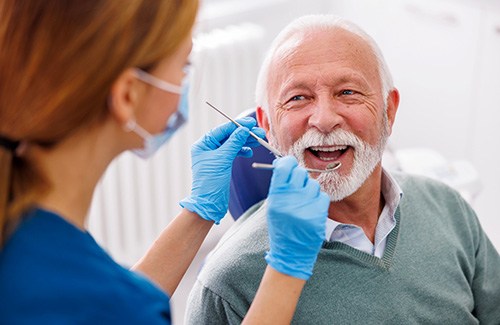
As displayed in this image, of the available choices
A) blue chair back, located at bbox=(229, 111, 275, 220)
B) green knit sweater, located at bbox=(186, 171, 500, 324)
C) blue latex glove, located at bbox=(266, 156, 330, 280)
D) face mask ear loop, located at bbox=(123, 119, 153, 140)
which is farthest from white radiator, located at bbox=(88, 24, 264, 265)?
face mask ear loop, located at bbox=(123, 119, 153, 140)

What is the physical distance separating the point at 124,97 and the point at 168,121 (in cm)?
12

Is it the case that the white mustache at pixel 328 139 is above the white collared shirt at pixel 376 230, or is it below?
above

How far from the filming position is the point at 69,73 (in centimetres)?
104

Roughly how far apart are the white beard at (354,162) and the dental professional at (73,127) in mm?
505

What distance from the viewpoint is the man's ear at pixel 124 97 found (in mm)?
1075

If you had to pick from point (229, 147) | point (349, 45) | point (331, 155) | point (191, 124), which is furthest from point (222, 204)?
point (191, 124)

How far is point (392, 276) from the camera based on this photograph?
165 centimetres

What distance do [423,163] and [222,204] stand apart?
1065 mm

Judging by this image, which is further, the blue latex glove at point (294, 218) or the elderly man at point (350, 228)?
the elderly man at point (350, 228)

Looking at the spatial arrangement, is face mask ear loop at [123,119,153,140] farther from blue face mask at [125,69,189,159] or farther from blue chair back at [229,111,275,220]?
blue chair back at [229,111,275,220]

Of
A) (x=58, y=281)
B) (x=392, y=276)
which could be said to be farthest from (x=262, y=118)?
(x=58, y=281)

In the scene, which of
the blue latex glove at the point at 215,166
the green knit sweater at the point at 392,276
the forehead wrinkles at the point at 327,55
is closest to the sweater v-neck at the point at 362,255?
the green knit sweater at the point at 392,276

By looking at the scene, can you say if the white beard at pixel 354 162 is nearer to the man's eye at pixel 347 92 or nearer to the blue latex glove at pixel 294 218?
the man's eye at pixel 347 92

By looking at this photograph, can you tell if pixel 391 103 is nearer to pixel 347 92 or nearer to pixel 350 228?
pixel 347 92
